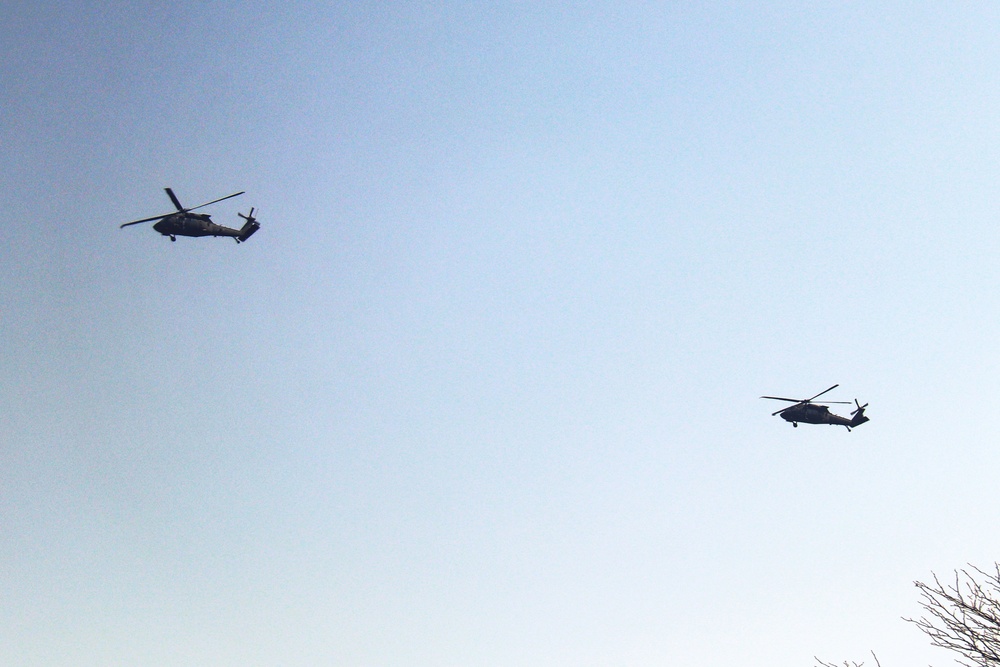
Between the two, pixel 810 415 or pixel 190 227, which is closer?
pixel 190 227

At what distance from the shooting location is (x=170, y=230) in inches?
1471

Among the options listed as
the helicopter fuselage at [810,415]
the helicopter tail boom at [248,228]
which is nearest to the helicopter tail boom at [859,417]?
the helicopter fuselage at [810,415]

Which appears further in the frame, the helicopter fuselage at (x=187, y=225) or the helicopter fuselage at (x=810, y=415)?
the helicopter fuselage at (x=810, y=415)

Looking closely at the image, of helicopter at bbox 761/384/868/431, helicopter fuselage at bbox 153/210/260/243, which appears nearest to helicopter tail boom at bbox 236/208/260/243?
helicopter fuselage at bbox 153/210/260/243

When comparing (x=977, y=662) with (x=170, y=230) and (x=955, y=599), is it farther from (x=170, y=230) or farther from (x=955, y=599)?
(x=170, y=230)

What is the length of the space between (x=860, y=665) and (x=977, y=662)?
260cm

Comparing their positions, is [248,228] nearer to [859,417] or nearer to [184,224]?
[184,224]

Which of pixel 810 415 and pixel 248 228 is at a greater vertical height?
pixel 248 228

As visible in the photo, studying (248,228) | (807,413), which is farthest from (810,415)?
(248,228)

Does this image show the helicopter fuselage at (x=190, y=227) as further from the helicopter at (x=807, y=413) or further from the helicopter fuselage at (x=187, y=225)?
the helicopter at (x=807, y=413)

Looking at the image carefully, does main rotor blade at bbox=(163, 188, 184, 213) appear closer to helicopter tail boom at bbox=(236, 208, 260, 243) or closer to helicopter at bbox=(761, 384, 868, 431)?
helicopter tail boom at bbox=(236, 208, 260, 243)

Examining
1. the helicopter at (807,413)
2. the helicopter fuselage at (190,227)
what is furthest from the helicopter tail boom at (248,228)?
the helicopter at (807,413)

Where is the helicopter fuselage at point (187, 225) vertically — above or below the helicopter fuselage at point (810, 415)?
above

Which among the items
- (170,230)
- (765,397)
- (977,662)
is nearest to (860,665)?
(977,662)
